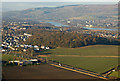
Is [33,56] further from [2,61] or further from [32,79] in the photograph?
[32,79]

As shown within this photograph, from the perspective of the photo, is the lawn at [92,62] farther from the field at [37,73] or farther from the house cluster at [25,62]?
the field at [37,73]

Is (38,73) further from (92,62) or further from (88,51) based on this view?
(88,51)

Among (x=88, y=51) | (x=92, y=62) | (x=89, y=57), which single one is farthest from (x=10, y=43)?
A: (x=92, y=62)

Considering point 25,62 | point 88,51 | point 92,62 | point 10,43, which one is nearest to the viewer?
point 25,62

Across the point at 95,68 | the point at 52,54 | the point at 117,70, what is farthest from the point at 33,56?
the point at 117,70

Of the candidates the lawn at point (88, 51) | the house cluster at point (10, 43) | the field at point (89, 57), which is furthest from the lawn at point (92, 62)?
the house cluster at point (10, 43)

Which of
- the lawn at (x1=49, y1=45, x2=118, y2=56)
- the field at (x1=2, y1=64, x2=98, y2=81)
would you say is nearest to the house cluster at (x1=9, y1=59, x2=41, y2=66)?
the field at (x1=2, y1=64, x2=98, y2=81)
